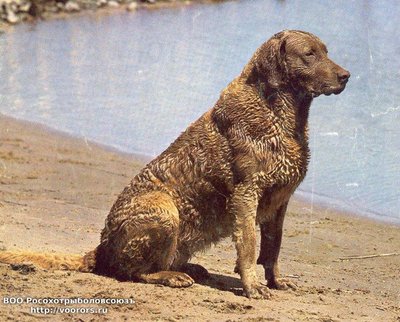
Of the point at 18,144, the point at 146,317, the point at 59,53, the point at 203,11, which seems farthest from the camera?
the point at 203,11

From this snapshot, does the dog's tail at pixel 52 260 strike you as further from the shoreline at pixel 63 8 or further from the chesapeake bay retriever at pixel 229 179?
the shoreline at pixel 63 8

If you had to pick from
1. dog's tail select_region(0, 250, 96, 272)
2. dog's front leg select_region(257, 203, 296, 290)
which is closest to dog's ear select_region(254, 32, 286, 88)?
dog's front leg select_region(257, 203, 296, 290)

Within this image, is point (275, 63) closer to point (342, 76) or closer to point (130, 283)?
point (342, 76)

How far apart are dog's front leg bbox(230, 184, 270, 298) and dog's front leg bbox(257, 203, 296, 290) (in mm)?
531

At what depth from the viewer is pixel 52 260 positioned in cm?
870

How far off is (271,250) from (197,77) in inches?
485

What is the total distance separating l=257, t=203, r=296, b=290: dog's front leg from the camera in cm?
888

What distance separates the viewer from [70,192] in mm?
13719

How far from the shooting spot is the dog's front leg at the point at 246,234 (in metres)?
8.33

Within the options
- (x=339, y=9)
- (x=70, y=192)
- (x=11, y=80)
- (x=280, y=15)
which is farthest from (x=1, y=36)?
(x=70, y=192)

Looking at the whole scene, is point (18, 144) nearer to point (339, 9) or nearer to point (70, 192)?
point (70, 192)

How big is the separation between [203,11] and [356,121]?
15.0m

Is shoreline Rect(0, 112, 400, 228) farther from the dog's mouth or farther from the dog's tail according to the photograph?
the dog's tail

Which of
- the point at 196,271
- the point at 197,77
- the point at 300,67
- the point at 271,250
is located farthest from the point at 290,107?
the point at 197,77
